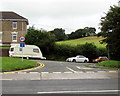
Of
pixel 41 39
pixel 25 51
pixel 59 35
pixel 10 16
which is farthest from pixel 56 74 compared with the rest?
pixel 59 35

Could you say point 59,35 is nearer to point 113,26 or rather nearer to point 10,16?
point 10,16

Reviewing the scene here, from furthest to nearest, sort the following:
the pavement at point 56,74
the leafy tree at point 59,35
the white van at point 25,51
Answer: the leafy tree at point 59,35, the white van at point 25,51, the pavement at point 56,74

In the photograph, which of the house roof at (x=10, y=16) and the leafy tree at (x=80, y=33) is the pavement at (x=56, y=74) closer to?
the house roof at (x=10, y=16)

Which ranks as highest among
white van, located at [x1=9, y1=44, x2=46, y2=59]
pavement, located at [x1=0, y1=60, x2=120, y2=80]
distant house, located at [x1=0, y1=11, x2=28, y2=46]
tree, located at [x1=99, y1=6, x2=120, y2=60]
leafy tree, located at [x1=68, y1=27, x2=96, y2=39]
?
leafy tree, located at [x1=68, y1=27, x2=96, y2=39]

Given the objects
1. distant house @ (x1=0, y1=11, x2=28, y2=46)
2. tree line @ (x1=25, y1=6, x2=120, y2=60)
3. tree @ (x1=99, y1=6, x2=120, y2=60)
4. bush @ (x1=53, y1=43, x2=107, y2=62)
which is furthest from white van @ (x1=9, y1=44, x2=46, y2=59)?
tree @ (x1=99, y1=6, x2=120, y2=60)

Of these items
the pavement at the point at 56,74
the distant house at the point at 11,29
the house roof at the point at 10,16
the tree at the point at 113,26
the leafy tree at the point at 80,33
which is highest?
the leafy tree at the point at 80,33

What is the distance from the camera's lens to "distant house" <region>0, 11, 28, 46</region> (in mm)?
49216

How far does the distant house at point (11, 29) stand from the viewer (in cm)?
4922

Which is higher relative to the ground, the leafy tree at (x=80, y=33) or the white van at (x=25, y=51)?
the leafy tree at (x=80, y=33)

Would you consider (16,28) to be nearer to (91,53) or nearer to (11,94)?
(91,53)

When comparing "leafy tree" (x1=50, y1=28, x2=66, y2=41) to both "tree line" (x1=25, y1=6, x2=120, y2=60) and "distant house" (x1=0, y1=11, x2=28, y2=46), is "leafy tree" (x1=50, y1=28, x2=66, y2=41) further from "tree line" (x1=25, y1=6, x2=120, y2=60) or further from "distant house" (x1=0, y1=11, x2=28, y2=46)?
"distant house" (x1=0, y1=11, x2=28, y2=46)

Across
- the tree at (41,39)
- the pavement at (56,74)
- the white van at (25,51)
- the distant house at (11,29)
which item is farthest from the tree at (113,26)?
the distant house at (11,29)

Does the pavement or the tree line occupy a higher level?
the tree line

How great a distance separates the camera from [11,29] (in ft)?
162
